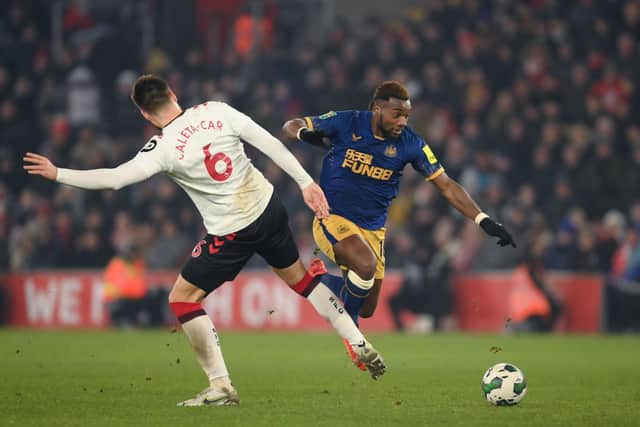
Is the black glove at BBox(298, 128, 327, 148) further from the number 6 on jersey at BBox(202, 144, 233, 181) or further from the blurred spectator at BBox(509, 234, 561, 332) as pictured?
the blurred spectator at BBox(509, 234, 561, 332)

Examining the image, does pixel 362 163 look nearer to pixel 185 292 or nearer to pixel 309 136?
pixel 309 136

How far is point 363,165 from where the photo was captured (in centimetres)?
988

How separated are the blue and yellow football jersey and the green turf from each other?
1.47m

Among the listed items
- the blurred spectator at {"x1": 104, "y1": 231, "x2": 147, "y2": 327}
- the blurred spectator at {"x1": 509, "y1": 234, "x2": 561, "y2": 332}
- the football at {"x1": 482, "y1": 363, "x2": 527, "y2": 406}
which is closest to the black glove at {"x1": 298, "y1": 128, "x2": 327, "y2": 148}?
the football at {"x1": 482, "y1": 363, "x2": 527, "y2": 406}

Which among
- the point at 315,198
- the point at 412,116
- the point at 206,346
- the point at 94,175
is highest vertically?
the point at 412,116

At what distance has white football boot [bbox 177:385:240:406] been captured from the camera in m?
7.98

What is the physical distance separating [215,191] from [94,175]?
854mm

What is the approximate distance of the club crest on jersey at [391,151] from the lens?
9.77 meters

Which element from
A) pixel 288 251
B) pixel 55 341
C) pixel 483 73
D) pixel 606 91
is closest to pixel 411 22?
pixel 483 73

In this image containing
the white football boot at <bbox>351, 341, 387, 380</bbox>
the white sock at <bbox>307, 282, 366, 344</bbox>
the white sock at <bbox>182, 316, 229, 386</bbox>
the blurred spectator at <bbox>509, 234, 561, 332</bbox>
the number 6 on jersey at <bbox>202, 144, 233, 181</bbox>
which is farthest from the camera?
the blurred spectator at <bbox>509, 234, 561, 332</bbox>

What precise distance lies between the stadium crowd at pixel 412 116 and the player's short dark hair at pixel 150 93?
11.0m

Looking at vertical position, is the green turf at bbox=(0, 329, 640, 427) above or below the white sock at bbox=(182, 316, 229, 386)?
below

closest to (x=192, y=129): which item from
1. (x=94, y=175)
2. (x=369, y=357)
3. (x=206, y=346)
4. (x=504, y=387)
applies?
(x=94, y=175)

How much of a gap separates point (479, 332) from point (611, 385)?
879 centimetres
